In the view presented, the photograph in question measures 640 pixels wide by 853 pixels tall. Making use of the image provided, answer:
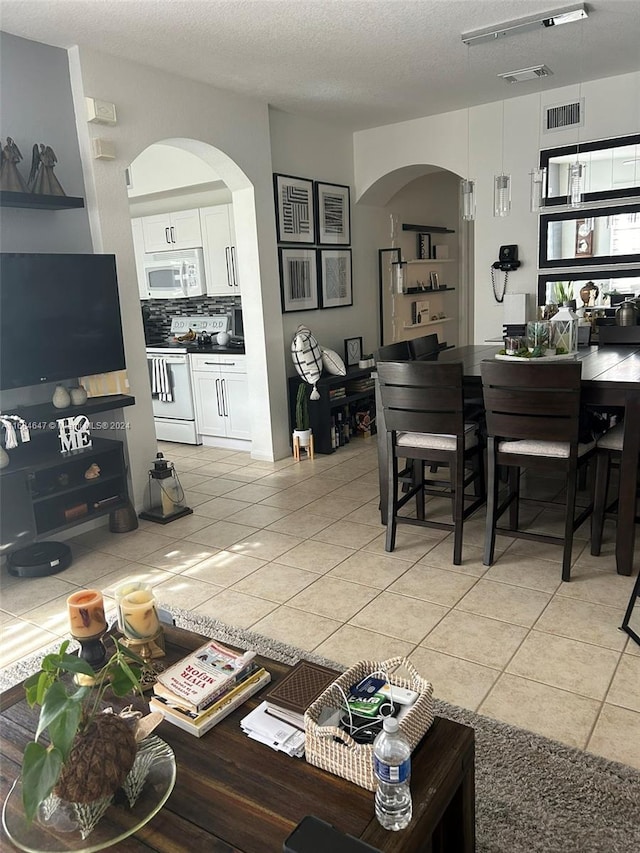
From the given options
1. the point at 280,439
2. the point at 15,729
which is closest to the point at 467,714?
the point at 15,729

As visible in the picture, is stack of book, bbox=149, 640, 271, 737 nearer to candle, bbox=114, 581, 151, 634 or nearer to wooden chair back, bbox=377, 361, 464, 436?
candle, bbox=114, 581, 151, 634

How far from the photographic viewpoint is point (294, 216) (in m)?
5.72

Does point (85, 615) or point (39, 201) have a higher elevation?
point (39, 201)

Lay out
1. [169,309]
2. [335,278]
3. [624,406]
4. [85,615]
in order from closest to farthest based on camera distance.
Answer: [85,615], [624,406], [335,278], [169,309]

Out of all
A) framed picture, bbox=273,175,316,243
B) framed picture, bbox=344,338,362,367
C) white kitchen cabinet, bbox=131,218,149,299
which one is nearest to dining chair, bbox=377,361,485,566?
framed picture, bbox=273,175,316,243

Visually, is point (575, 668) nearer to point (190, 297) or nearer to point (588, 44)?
point (588, 44)

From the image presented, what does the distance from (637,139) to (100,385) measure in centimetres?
441

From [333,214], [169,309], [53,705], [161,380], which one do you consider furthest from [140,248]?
[53,705]

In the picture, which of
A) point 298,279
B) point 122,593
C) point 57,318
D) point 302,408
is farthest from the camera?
point 298,279

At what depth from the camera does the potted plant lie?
5676 mm

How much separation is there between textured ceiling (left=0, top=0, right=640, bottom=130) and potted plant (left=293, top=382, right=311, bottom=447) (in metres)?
2.36

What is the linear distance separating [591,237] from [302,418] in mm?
2860

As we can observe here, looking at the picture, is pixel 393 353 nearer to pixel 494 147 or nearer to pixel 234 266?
pixel 234 266

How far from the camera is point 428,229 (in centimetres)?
785
